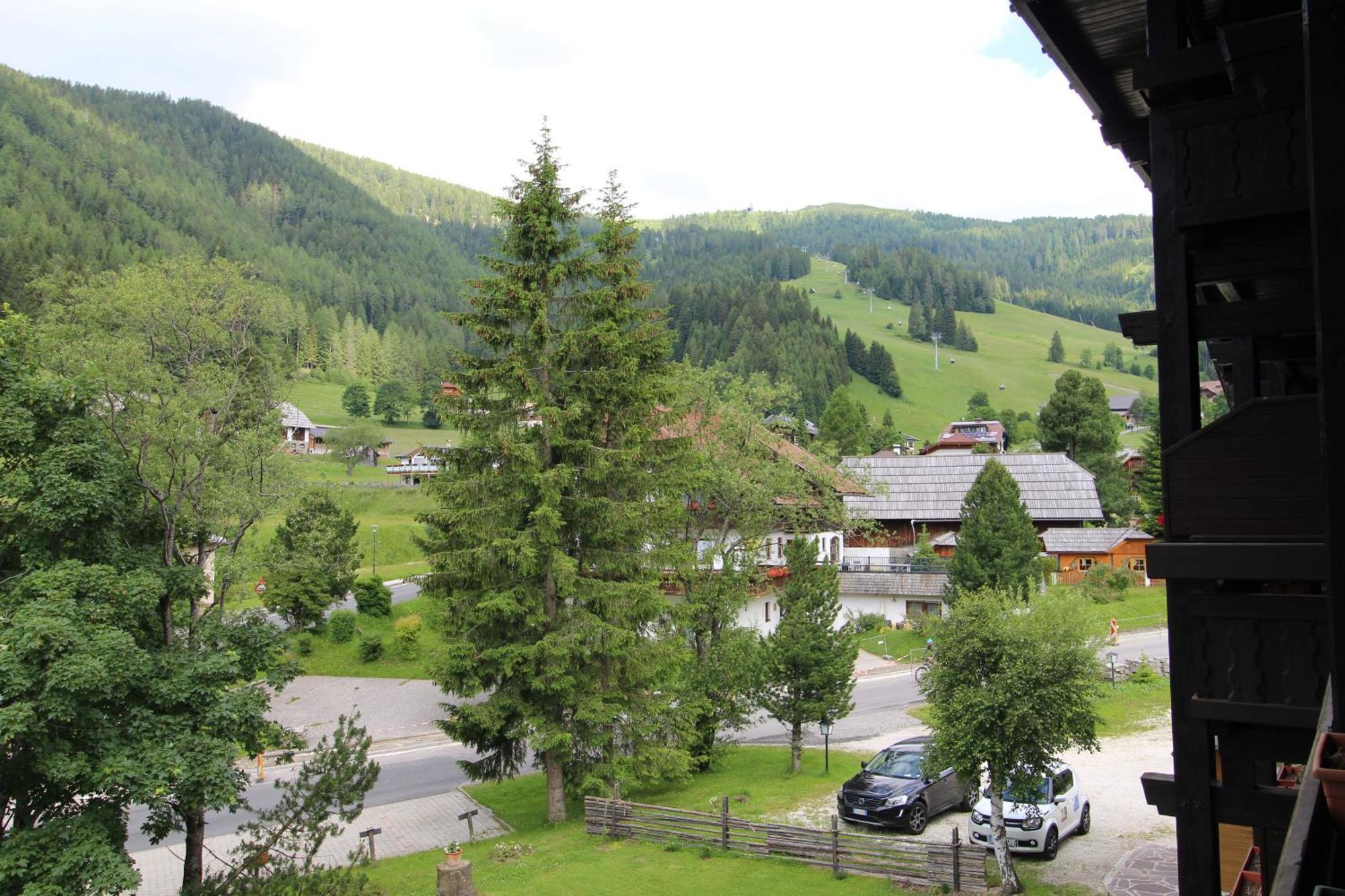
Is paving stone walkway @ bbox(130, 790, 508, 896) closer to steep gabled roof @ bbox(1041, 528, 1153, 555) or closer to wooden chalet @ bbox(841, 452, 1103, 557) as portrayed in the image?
wooden chalet @ bbox(841, 452, 1103, 557)

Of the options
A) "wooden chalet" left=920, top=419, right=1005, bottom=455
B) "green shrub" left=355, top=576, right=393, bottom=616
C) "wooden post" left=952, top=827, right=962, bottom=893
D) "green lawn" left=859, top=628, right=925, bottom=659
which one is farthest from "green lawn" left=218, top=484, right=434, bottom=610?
"wooden chalet" left=920, top=419, right=1005, bottom=455

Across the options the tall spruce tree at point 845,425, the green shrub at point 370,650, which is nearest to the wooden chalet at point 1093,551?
the tall spruce tree at point 845,425

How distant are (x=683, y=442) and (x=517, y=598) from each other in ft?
17.6

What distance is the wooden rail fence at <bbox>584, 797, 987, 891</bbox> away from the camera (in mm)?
15680

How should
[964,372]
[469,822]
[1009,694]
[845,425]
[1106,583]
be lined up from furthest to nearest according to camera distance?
[964,372]
[845,425]
[1106,583]
[469,822]
[1009,694]

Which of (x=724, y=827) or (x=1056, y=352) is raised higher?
(x=1056, y=352)

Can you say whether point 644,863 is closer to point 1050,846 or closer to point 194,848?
point 1050,846

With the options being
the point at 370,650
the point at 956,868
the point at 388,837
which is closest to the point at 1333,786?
the point at 956,868

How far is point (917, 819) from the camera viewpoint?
19125 millimetres

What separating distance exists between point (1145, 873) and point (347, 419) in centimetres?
11712

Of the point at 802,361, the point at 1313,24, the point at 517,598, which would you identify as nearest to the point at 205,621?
the point at 517,598

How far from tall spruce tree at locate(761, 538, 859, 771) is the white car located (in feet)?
17.7

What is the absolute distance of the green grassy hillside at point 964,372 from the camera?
132 m

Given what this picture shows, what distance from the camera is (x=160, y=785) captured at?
1295 cm
